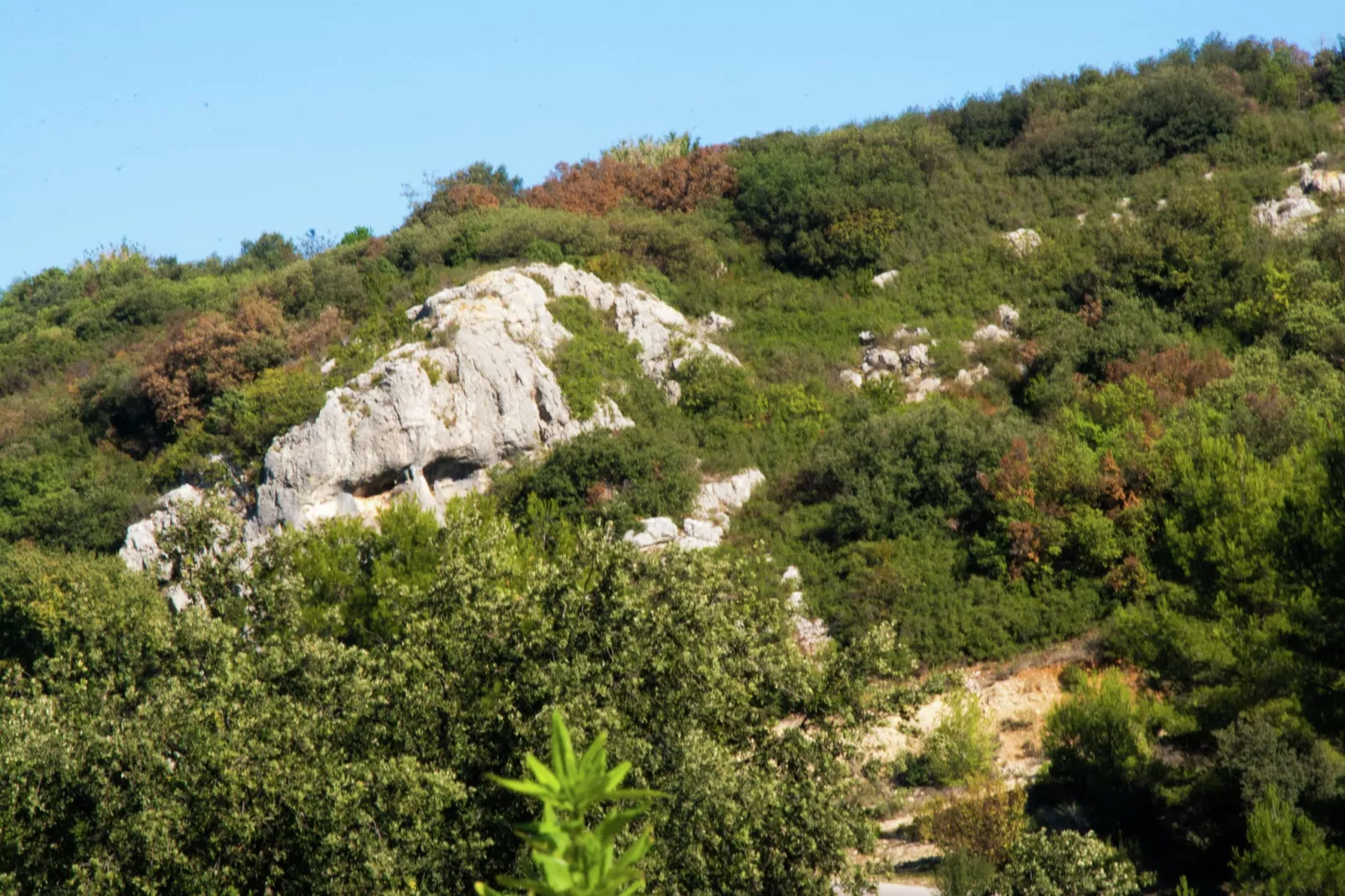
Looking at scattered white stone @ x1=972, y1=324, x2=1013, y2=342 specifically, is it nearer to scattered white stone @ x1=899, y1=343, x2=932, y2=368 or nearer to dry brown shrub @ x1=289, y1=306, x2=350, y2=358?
scattered white stone @ x1=899, y1=343, x2=932, y2=368

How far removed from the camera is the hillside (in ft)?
42.3

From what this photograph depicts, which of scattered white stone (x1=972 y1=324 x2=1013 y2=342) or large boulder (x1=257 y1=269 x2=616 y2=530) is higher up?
scattered white stone (x1=972 y1=324 x2=1013 y2=342)

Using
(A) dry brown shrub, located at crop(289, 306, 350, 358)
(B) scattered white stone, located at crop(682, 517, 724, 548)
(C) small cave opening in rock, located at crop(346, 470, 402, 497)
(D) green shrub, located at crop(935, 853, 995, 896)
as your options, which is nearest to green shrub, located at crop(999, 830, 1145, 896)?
(D) green shrub, located at crop(935, 853, 995, 896)

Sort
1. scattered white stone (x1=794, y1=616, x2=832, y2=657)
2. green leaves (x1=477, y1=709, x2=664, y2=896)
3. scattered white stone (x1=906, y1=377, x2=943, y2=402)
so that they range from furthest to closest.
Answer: scattered white stone (x1=906, y1=377, x2=943, y2=402) < scattered white stone (x1=794, y1=616, x2=832, y2=657) < green leaves (x1=477, y1=709, x2=664, y2=896)

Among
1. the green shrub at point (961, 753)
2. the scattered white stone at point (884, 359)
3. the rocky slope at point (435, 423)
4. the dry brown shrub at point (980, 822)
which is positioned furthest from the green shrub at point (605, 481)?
the dry brown shrub at point (980, 822)

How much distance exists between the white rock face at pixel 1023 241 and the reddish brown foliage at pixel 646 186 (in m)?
10.7

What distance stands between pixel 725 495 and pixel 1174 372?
36.5ft

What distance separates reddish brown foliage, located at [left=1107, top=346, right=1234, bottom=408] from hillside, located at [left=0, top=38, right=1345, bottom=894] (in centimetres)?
17

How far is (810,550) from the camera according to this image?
2886 centimetres

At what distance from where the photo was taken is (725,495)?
31.2m

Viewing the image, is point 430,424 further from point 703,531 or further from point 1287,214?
point 1287,214

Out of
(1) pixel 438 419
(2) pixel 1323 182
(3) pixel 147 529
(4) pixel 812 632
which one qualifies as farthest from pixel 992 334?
(3) pixel 147 529

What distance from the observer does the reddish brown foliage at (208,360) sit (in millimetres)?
36406

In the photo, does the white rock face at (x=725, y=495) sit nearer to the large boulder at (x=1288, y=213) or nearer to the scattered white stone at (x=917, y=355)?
the scattered white stone at (x=917, y=355)
